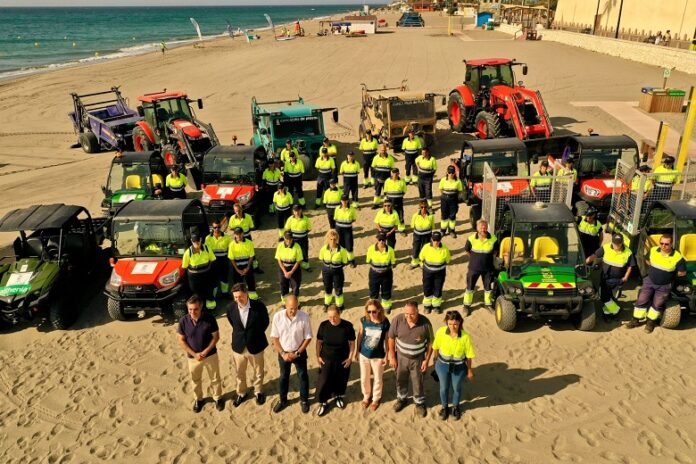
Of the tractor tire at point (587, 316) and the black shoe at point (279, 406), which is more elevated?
the tractor tire at point (587, 316)

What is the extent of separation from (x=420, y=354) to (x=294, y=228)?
404 cm

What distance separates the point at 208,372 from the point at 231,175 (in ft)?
21.8

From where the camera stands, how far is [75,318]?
355 inches

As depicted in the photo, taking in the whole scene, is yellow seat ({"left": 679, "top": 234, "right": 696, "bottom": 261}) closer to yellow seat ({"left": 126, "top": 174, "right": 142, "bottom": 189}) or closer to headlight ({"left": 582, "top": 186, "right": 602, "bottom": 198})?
headlight ({"left": 582, "top": 186, "right": 602, "bottom": 198})

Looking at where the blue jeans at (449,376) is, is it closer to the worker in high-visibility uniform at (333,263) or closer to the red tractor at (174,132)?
the worker in high-visibility uniform at (333,263)

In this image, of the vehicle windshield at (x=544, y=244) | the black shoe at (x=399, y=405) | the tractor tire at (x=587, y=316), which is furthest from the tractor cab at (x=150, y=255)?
the tractor tire at (x=587, y=316)

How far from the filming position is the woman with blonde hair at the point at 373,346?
6.11m

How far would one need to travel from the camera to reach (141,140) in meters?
16.9

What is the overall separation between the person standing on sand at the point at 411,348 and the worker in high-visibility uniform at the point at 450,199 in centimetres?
545

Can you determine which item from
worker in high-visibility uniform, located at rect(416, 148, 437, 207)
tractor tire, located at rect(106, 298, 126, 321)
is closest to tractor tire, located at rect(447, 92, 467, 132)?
worker in high-visibility uniform, located at rect(416, 148, 437, 207)

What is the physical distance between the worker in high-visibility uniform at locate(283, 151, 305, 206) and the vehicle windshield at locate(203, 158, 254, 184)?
2.92 feet

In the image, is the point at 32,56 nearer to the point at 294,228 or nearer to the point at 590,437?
the point at 294,228

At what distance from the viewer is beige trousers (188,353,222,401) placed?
21.5 ft

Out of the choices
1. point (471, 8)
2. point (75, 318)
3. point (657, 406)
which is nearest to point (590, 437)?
point (657, 406)
